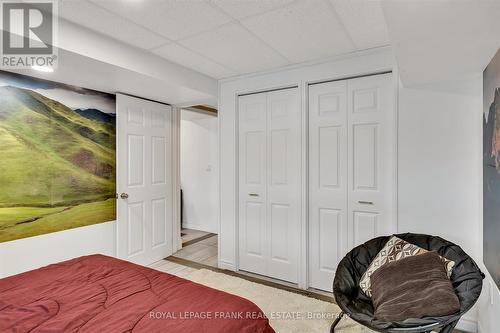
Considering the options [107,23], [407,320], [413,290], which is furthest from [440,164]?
[107,23]

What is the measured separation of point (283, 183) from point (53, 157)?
2.36 metres

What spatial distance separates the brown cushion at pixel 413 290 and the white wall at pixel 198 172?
3.85 meters

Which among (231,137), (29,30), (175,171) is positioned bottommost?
(175,171)

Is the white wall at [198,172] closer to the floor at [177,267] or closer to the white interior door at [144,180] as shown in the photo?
the white interior door at [144,180]

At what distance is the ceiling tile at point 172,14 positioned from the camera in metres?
1.83

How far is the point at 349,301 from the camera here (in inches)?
71.0

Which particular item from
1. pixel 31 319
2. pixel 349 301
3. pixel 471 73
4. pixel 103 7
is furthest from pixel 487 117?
pixel 31 319

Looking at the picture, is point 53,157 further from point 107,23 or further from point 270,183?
point 270,183

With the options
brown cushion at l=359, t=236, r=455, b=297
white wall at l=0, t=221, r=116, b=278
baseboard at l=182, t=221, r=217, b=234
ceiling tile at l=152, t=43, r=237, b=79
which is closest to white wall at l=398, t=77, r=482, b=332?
brown cushion at l=359, t=236, r=455, b=297

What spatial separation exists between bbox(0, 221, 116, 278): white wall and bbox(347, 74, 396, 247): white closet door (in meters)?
2.71

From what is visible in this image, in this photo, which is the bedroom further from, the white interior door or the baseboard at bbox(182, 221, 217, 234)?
the baseboard at bbox(182, 221, 217, 234)

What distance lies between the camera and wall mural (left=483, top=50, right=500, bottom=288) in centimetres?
157

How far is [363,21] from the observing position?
81.0 inches

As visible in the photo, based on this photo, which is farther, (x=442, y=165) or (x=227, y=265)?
(x=227, y=265)
